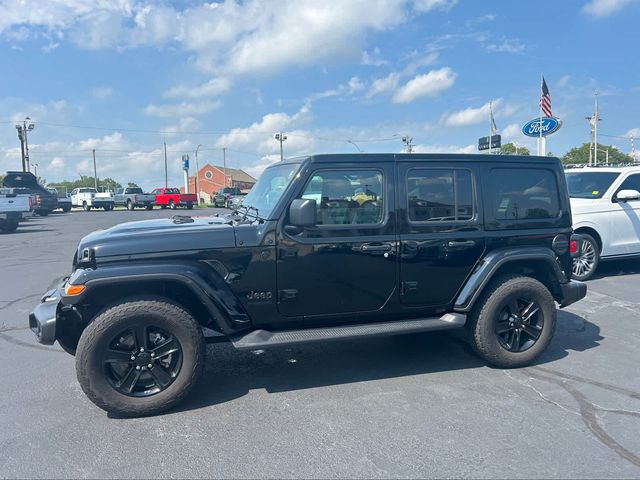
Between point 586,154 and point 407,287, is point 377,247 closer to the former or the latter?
point 407,287

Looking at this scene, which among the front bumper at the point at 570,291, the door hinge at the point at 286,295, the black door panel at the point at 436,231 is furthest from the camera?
the front bumper at the point at 570,291

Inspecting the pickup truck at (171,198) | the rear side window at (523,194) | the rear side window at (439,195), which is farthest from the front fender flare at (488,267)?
the pickup truck at (171,198)

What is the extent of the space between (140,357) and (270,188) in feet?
6.00

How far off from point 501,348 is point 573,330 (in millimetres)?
1770

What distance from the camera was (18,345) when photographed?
5105 millimetres

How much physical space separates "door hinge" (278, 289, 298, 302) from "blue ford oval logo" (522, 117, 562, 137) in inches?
583

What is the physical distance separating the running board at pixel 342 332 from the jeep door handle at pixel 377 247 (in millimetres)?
660

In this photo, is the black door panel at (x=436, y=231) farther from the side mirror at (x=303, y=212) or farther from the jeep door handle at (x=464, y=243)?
the side mirror at (x=303, y=212)

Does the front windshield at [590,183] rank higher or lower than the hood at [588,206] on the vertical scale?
higher

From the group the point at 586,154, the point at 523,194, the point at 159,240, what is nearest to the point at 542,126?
the point at 523,194

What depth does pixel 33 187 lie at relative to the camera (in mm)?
30094

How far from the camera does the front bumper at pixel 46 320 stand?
3.45m

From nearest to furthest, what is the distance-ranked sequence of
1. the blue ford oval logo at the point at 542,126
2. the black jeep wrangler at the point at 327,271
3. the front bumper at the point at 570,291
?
1. the black jeep wrangler at the point at 327,271
2. the front bumper at the point at 570,291
3. the blue ford oval logo at the point at 542,126

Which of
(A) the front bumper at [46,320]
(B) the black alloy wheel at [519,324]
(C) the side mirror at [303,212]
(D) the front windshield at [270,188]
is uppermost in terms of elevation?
(D) the front windshield at [270,188]
